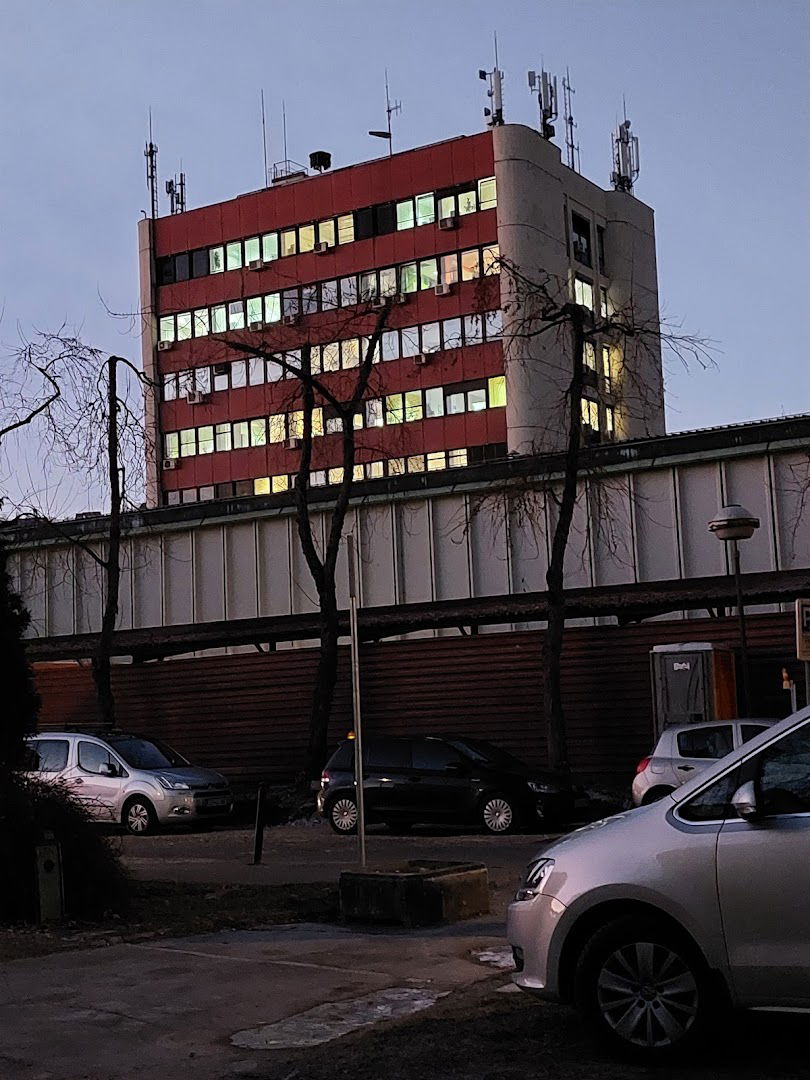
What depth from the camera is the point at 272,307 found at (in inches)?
2763

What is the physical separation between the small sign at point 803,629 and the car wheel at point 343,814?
25.2ft

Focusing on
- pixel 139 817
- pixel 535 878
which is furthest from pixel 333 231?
pixel 535 878

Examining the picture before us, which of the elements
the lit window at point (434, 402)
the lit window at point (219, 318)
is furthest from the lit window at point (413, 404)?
the lit window at point (219, 318)

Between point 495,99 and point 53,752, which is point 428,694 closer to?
point 53,752

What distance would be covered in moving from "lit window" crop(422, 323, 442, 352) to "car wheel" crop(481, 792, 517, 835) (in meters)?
45.3

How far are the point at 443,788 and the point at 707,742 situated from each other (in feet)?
14.8

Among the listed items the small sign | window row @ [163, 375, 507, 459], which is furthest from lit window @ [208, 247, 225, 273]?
the small sign

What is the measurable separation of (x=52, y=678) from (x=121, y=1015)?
26.6m

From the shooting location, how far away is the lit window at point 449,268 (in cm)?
6475

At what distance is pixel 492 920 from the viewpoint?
39.9ft

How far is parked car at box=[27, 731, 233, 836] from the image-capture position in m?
24.1

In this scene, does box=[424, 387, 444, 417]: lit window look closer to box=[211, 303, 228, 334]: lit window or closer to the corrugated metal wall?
box=[211, 303, 228, 334]: lit window

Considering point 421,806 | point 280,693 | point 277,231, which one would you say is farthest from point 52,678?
point 277,231

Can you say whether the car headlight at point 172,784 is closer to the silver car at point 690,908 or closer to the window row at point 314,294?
the silver car at point 690,908
